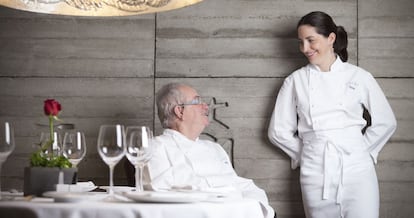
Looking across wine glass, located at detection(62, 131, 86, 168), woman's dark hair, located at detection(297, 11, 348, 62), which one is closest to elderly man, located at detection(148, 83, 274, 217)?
woman's dark hair, located at detection(297, 11, 348, 62)

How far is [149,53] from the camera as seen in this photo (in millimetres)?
4609

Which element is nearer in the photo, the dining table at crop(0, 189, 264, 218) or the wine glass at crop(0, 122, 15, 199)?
the dining table at crop(0, 189, 264, 218)

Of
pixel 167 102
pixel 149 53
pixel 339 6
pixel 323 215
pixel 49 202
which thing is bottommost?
pixel 323 215

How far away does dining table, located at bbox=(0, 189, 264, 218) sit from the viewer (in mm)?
2064

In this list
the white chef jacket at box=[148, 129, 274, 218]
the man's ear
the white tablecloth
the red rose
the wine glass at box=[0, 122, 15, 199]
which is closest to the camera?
the white tablecloth

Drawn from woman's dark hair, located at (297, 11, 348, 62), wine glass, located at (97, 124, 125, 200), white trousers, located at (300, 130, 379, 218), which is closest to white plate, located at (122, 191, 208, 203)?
wine glass, located at (97, 124, 125, 200)

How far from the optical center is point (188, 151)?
147 inches

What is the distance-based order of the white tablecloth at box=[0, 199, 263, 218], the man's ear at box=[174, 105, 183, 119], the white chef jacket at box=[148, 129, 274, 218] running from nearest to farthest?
the white tablecloth at box=[0, 199, 263, 218] < the white chef jacket at box=[148, 129, 274, 218] < the man's ear at box=[174, 105, 183, 119]

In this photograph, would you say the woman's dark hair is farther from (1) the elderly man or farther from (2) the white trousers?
(1) the elderly man

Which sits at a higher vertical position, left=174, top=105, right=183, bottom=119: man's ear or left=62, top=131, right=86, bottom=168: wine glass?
left=174, top=105, right=183, bottom=119: man's ear

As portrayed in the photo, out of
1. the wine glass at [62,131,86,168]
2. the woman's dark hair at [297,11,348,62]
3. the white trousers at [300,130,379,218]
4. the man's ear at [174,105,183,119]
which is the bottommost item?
the white trousers at [300,130,379,218]

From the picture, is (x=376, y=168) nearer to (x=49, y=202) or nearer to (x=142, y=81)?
(x=142, y=81)

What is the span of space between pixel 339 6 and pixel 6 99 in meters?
2.15

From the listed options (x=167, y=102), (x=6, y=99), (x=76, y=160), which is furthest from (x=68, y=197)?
(x=6, y=99)
